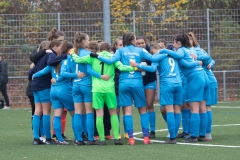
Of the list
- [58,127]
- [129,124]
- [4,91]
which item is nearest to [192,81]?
[129,124]

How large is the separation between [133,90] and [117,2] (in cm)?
1715

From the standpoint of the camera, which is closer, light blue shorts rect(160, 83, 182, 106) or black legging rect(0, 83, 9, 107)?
light blue shorts rect(160, 83, 182, 106)

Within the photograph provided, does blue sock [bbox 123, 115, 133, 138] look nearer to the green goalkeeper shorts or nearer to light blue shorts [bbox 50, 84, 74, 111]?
the green goalkeeper shorts

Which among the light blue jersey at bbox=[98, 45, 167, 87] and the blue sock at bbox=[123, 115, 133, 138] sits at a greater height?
the light blue jersey at bbox=[98, 45, 167, 87]

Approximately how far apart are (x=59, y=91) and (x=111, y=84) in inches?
37.9

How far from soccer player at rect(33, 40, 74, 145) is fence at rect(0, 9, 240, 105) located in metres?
11.7

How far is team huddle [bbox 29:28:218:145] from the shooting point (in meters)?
12.2

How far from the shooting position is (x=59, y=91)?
12.4m

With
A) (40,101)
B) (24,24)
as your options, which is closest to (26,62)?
(24,24)

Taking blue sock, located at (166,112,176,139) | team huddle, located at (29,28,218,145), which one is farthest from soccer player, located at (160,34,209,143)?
blue sock, located at (166,112,176,139)

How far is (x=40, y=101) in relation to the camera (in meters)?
12.8

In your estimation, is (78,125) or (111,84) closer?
(111,84)

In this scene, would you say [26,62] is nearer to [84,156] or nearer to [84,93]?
[84,93]

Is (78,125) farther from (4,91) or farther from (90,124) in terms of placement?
(4,91)
